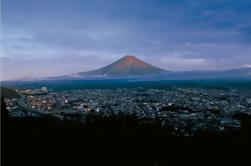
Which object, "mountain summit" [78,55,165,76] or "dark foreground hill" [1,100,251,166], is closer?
"dark foreground hill" [1,100,251,166]

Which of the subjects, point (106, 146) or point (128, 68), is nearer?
point (106, 146)

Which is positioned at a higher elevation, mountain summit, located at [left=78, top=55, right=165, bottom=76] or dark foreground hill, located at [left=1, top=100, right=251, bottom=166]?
mountain summit, located at [left=78, top=55, right=165, bottom=76]

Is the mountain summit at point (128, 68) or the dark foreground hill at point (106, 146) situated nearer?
the dark foreground hill at point (106, 146)

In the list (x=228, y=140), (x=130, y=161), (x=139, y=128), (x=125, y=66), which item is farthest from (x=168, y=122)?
(x=125, y=66)

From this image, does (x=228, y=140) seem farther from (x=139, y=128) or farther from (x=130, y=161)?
(x=130, y=161)
